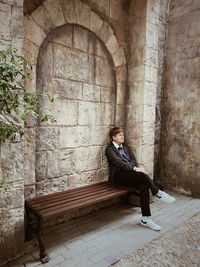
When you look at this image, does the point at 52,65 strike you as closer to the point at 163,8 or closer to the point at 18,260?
the point at 18,260

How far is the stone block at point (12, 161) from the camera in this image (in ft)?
6.24

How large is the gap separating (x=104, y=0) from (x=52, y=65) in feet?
4.76

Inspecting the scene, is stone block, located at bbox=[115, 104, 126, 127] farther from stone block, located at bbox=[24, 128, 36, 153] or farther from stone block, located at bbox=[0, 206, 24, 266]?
stone block, located at bbox=[0, 206, 24, 266]

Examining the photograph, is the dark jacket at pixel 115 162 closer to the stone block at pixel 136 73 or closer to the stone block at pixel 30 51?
the stone block at pixel 136 73

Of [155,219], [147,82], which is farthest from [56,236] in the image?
→ [147,82]

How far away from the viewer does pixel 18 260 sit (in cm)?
200

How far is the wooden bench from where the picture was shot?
2.05m

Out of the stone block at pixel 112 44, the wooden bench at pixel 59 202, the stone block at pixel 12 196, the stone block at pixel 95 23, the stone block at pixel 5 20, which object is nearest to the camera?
the stone block at pixel 5 20

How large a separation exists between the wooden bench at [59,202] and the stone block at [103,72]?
167cm

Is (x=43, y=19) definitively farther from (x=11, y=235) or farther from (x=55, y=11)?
(x=11, y=235)

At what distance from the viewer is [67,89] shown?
2750mm

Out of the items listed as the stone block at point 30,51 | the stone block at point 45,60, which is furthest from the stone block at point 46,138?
the stone block at point 30,51

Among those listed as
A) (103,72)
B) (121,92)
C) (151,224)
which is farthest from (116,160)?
(103,72)

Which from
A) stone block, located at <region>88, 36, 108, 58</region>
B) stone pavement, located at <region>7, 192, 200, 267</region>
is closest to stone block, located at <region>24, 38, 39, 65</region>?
stone block, located at <region>88, 36, 108, 58</region>
